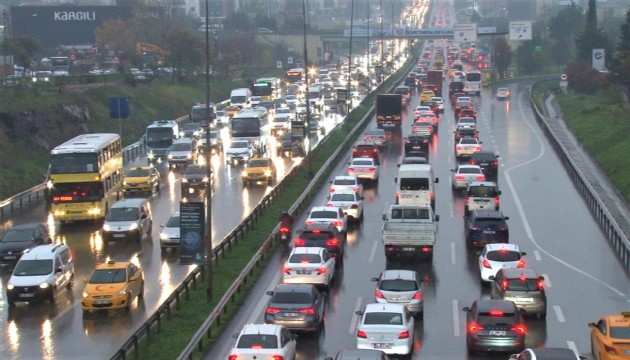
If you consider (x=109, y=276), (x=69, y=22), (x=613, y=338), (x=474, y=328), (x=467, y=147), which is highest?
(x=69, y=22)

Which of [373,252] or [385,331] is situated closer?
[385,331]

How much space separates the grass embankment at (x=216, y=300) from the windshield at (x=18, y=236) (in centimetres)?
747

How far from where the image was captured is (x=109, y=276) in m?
32.8

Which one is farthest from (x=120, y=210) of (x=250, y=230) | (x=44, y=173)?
(x=44, y=173)

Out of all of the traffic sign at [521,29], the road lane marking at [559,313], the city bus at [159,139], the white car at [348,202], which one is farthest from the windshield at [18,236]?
the traffic sign at [521,29]

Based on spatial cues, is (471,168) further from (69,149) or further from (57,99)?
(57,99)

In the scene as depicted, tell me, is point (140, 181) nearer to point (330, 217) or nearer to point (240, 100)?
point (330, 217)

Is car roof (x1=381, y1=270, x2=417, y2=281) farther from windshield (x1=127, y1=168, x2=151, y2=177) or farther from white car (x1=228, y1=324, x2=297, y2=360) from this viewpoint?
windshield (x1=127, y1=168, x2=151, y2=177)

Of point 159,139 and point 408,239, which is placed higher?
point 408,239

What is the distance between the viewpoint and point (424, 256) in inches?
1529

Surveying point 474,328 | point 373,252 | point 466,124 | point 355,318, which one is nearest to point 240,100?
point 466,124

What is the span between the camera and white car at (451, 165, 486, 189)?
55.1 meters

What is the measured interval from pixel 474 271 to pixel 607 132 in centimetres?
4062

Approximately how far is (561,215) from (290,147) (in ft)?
94.2
